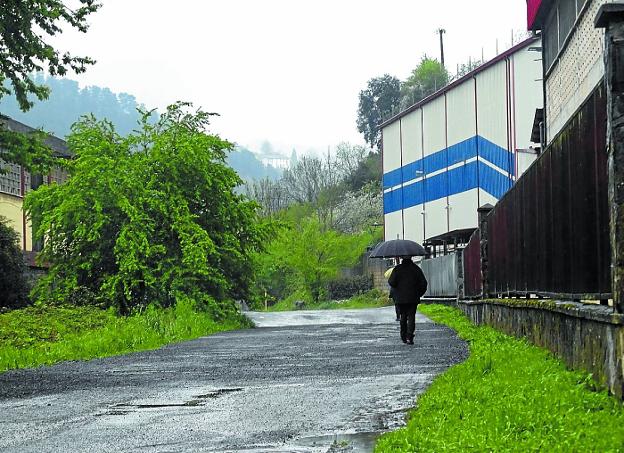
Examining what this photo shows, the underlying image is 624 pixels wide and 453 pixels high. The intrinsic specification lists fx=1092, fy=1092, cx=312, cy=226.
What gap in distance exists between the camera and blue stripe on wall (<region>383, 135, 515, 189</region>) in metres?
48.4

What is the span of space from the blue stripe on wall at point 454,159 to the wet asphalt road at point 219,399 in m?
32.2

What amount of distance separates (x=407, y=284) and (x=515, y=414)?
1156 centimetres

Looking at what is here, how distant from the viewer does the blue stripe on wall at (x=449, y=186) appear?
4947cm

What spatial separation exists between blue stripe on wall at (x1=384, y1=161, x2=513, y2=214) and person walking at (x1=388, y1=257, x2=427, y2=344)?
83.0 feet

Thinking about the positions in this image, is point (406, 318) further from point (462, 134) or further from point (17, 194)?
point (462, 134)

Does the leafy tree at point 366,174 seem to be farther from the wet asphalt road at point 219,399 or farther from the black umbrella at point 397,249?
the wet asphalt road at point 219,399

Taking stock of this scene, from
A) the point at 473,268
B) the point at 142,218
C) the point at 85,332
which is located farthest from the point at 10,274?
the point at 473,268

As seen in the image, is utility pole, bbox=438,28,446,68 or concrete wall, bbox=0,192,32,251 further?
utility pole, bbox=438,28,446,68

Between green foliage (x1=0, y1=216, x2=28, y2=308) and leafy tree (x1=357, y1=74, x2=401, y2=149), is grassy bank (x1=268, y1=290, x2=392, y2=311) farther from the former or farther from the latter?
leafy tree (x1=357, y1=74, x2=401, y2=149)

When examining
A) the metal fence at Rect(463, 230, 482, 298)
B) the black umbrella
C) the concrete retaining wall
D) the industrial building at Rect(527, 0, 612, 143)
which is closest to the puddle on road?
the concrete retaining wall

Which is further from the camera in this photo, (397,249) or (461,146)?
(461,146)

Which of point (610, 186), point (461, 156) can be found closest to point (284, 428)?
point (610, 186)

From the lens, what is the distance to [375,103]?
109 metres

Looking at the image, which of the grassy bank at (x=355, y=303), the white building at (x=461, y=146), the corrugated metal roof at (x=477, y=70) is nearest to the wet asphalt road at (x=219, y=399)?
the white building at (x=461, y=146)
